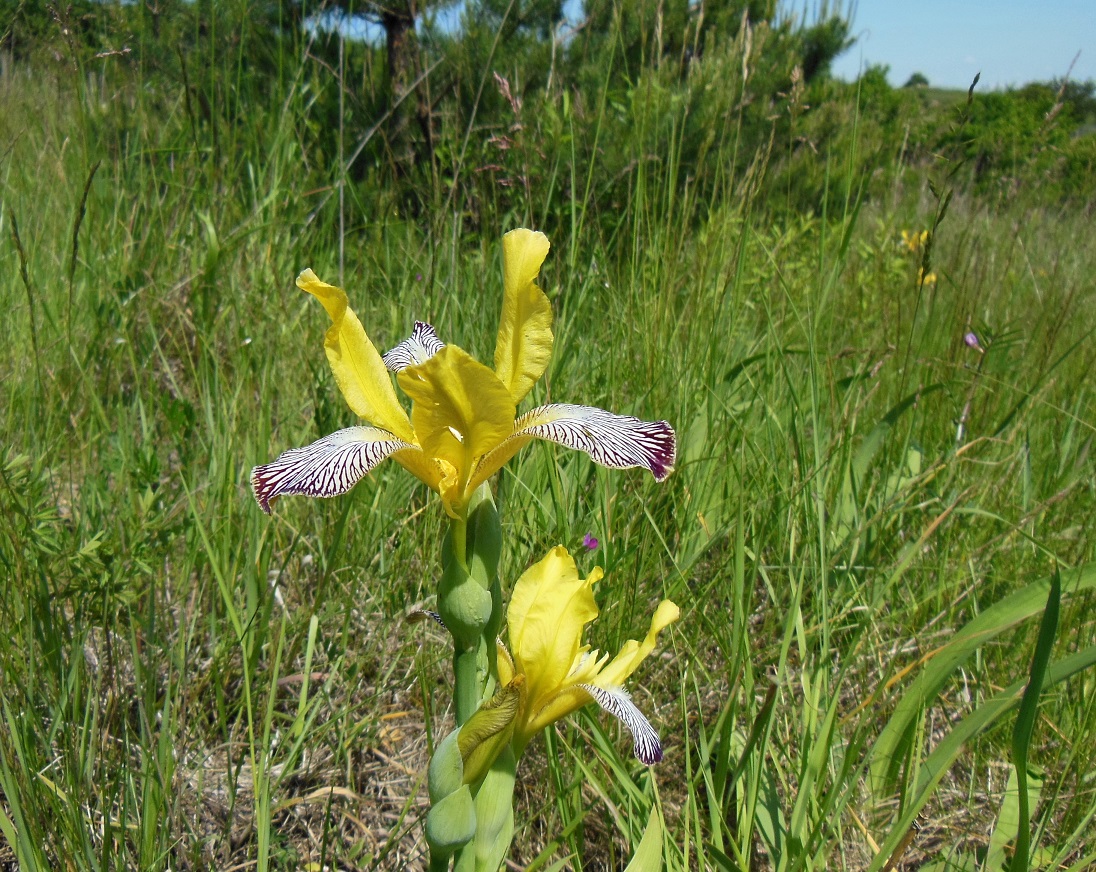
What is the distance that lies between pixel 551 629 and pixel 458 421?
0.85ft

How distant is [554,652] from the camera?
942 mm

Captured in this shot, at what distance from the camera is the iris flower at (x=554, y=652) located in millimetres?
937

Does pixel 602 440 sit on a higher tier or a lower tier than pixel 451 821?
higher

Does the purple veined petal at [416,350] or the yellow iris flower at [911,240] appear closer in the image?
the purple veined petal at [416,350]

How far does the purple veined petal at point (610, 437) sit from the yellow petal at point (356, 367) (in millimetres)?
154

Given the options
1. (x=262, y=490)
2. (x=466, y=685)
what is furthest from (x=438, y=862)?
(x=262, y=490)

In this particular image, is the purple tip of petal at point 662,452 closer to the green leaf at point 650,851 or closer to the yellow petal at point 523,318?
the yellow petal at point 523,318

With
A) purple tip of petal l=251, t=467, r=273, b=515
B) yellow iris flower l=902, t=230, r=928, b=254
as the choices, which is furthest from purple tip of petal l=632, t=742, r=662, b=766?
yellow iris flower l=902, t=230, r=928, b=254

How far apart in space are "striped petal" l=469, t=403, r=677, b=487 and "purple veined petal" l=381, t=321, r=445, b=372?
10.5 inches

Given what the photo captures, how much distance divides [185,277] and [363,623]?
137 centimetres

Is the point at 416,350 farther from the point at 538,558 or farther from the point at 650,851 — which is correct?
the point at 650,851

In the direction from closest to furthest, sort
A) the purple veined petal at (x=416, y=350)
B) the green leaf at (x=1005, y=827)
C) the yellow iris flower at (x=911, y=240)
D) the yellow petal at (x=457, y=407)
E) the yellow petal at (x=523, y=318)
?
1. the yellow petal at (x=457, y=407)
2. the yellow petal at (x=523, y=318)
3. the purple veined petal at (x=416, y=350)
4. the green leaf at (x=1005, y=827)
5. the yellow iris flower at (x=911, y=240)

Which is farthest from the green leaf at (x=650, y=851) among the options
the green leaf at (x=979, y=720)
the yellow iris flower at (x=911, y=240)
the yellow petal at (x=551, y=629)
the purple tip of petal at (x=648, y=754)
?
the yellow iris flower at (x=911, y=240)

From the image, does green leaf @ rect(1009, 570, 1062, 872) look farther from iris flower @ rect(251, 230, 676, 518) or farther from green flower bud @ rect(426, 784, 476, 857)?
green flower bud @ rect(426, 784, 476, 857)
